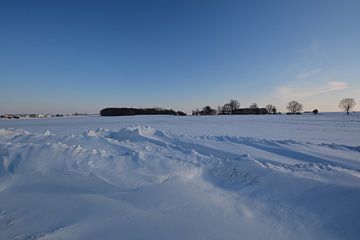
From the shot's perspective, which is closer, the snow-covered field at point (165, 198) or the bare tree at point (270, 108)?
the snow-covered field at point (165, 198)

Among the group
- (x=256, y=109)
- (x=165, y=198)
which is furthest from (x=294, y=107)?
(x=165, y=198)

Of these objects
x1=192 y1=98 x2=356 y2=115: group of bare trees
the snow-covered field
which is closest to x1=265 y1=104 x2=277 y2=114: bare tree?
x1=192 y1=98 x2=356 y2=115: group of bare trees

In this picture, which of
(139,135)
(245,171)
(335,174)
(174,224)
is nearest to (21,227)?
(174,224)

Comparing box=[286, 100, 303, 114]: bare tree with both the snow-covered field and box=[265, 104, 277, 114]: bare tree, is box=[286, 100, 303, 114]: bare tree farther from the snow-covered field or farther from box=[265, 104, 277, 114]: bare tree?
the snow-covered field

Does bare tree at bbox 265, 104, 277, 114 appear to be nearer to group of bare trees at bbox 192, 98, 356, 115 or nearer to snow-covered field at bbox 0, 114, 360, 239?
group of bare trees at bbox 192, 98, 356, 115

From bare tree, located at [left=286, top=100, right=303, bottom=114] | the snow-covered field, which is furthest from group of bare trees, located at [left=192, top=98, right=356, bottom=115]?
the snow-covered field

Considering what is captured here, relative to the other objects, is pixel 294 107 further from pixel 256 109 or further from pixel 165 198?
pixel 165 198

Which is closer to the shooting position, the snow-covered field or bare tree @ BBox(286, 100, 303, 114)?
the snow-covered field

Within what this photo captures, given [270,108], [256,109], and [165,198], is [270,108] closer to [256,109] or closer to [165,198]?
[256,109]

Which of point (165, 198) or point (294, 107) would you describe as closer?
Answer: point (165, 198)

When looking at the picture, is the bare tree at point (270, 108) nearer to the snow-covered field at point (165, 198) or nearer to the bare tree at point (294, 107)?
the bare tree at point (294, 107)

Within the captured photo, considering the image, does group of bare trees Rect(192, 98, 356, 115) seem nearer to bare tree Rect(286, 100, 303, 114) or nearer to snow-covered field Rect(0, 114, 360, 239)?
bare tree Rect(286, 100, 303, 114)

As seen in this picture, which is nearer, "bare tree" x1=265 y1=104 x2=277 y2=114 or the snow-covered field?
the snow-covered field

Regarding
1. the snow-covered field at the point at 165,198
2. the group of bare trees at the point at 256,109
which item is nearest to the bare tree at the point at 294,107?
the group of bare trees at the point at 256,109
